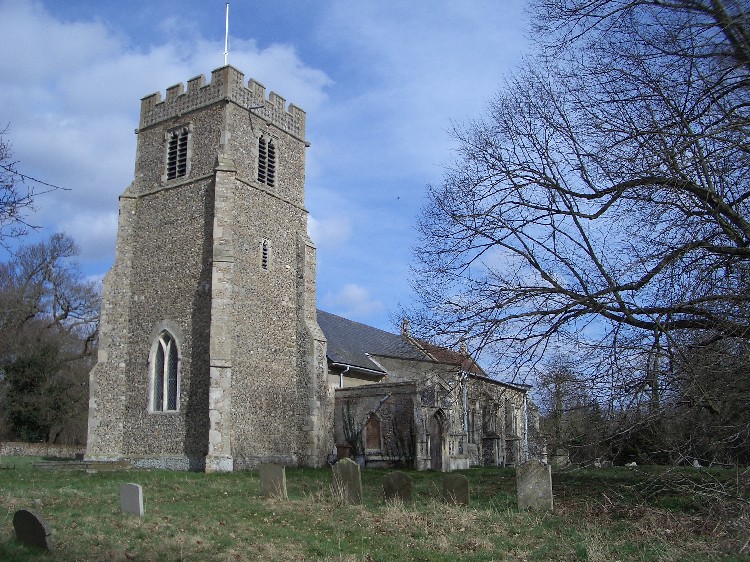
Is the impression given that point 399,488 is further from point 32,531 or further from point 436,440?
point 436,440

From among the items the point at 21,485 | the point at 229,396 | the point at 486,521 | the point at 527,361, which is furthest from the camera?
the point at 229,396

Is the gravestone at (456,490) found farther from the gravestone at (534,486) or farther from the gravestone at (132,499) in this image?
the gravestone at (132,499)

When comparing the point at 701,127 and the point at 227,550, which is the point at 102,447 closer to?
the point at 227,550

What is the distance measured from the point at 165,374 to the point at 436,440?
10.2 meters

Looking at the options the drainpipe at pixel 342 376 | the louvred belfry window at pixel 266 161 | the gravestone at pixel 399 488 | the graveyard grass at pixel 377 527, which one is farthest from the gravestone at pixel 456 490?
the louvred belfry window at pixel 266 161

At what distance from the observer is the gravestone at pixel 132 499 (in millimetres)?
10055

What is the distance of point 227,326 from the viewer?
20984mm

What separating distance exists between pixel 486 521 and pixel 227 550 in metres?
3.89

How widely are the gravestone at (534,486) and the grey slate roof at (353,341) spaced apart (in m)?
14.6

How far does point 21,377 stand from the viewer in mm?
33938

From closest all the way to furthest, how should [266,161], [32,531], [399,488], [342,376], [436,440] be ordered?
[32,531] < [399,488] < [266,161] < [436,440] < [342,376]

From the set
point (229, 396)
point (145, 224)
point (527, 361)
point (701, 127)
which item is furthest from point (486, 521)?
point (145, 224)

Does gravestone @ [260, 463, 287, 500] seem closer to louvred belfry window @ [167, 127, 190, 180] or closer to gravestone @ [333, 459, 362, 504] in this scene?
gravestone @ [333, 459, 362, 504]

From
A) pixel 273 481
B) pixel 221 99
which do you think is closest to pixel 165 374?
pixel 221 99
